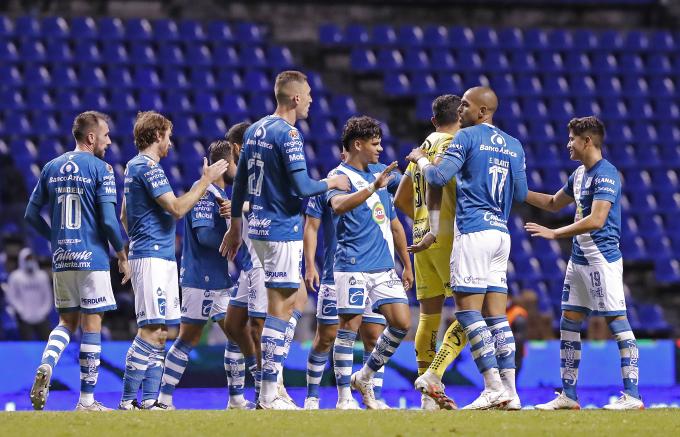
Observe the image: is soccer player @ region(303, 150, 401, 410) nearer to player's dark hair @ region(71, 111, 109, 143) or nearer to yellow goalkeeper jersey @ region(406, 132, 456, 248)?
yellow goalkeeper jersey @ region(406, 132, 456, 248)

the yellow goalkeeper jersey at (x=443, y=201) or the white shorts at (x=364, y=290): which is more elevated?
the yellow goalkeeper jersey at (x=443, y=201)

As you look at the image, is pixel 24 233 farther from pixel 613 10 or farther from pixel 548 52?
pixel 613 10

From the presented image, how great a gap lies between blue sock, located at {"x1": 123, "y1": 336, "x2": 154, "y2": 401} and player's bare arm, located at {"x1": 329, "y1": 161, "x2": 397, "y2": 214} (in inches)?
69.8

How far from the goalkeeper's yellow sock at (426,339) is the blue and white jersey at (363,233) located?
19.9 inches

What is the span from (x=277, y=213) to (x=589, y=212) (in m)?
2.51

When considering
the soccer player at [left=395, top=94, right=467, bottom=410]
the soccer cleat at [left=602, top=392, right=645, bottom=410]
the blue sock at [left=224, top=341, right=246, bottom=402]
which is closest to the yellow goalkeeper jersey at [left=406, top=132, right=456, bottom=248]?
the soccer player at [left=395, top=94, right=467, bottom=410]

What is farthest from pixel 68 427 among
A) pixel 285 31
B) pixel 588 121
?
pixel 285 31

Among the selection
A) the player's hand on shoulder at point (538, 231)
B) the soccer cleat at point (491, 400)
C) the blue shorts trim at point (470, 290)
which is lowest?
the soccer cleat at point (491, 400)

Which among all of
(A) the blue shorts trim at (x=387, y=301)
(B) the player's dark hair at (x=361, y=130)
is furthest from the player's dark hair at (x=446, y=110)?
(A) the blue shorts trim at (x=387, y=301)

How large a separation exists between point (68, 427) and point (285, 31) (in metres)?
14.6

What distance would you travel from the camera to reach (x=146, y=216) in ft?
29.7

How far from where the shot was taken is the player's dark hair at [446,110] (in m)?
9.33

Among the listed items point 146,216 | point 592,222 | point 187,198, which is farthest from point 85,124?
point 592,222

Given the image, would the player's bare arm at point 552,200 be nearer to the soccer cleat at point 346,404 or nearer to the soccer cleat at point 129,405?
the soccer cleat at point 346,404
